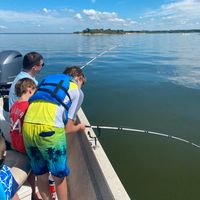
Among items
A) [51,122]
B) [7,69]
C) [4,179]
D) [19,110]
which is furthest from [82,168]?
[7,69]

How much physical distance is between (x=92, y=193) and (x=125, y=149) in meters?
3.99

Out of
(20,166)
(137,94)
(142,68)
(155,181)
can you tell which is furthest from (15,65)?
(142,68)

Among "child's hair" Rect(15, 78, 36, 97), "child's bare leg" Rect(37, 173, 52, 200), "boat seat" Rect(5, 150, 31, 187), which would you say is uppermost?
"child's hair" Rect(15, 78, 36, 97)

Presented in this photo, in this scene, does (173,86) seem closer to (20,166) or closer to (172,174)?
(172,174)

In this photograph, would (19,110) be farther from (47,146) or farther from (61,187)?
(61,187)

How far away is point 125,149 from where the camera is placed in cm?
737

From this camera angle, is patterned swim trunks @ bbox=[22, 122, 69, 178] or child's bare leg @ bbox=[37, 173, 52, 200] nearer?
patterned swim trunks @ bbox=[22, 122, 69, 178]

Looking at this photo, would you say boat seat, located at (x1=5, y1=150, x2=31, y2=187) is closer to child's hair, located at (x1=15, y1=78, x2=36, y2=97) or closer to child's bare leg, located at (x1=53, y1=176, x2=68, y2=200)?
child's bare leg, located at (x1=53, y1=176, x2=68, y2=200)

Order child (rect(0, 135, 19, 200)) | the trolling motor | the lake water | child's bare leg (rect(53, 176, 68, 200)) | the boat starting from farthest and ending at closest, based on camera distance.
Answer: the lake water < the trolling motor < the boat < child's bare leg (rect(53, 176, 68, 200)) < child (rect(0, 135, 19, 200))

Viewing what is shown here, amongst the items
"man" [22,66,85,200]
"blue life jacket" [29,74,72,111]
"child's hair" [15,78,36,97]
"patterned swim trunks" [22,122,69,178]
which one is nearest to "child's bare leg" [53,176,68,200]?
"man" [22,66,85,200]

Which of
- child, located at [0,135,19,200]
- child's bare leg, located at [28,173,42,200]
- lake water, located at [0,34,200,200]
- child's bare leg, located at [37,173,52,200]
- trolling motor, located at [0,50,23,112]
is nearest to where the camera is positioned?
child, located at [0,135,19,200]

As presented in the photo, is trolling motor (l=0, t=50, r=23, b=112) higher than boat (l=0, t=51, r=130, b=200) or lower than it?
higher

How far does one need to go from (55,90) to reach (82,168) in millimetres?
1725

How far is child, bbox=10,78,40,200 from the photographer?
10.3 feet
